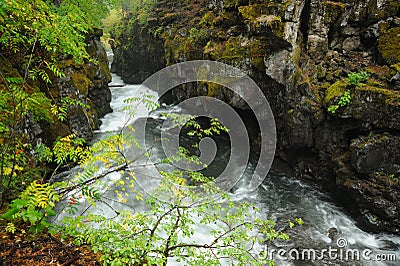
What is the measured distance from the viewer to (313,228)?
23.1 ft

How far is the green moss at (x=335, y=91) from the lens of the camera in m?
7.88

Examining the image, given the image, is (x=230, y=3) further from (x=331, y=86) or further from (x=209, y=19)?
(x=331, y=86)

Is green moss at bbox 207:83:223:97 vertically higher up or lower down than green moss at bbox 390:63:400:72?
lower down

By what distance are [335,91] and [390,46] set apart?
217cm

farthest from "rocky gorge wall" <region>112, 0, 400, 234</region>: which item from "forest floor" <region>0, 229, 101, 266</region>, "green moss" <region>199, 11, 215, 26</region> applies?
"forest floor" <region>0, 229, 101, 266</region>

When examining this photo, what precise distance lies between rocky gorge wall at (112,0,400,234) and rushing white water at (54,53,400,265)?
1.42ft

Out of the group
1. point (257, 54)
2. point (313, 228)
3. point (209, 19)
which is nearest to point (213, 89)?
point (257, 54)

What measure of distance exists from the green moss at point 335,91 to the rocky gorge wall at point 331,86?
0.03 m

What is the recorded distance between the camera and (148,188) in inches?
332

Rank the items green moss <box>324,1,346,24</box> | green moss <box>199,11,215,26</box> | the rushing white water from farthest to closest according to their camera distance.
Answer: green moss <box>199,11,215,26</box> → green moss <box>324,1,346,24</box> → the rushing white water

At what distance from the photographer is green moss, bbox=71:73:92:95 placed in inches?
384

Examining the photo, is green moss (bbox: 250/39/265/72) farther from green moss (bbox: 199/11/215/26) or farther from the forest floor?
the forest floor

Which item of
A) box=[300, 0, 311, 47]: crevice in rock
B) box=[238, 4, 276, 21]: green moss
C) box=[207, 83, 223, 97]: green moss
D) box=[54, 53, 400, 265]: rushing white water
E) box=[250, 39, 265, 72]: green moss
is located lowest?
box=[54, 53, 400, 265]: rushing white water

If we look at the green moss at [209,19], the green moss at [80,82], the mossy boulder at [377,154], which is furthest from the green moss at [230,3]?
the mossy boulder at [377,154]
